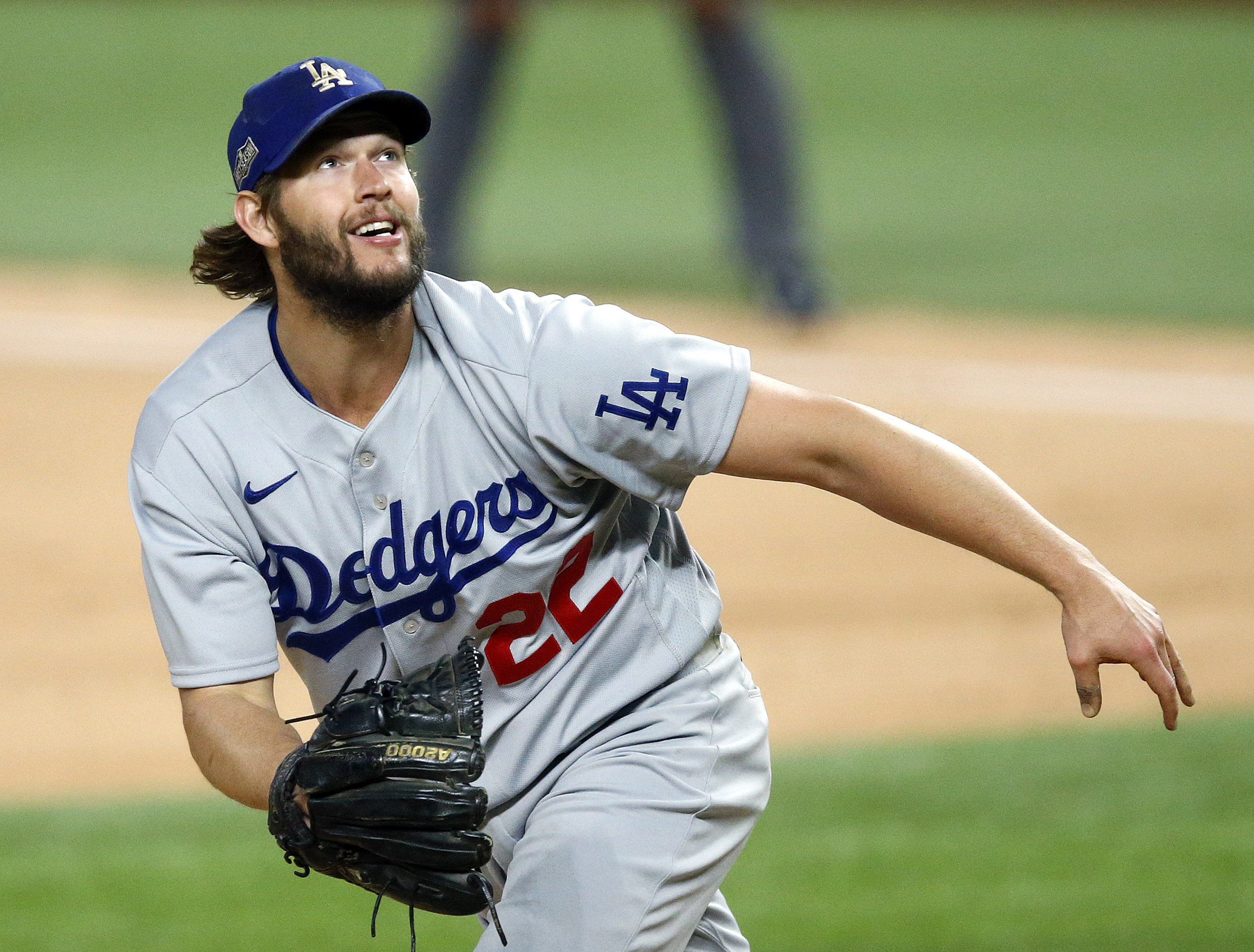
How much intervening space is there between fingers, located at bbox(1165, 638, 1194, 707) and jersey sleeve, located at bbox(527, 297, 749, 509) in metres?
0.70

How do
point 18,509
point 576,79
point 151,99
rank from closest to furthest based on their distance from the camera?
point 18,509, point 151,99, point 576,79

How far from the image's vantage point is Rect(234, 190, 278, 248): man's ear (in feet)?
8.72

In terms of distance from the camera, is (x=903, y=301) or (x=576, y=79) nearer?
(x=903, y=301)

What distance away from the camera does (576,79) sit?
59.9 feet

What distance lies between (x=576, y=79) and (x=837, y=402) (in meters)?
16.2

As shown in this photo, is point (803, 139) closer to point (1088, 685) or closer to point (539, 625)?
point (539, 625)

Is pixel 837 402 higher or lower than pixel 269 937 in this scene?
higher

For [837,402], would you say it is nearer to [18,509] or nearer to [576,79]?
[18,509]

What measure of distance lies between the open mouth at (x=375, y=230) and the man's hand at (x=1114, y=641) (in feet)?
3.65

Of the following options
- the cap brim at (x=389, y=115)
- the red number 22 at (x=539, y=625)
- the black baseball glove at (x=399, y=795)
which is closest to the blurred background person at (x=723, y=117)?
the cap brim at (x=389, y=115)

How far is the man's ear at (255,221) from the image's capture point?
266 centimetres

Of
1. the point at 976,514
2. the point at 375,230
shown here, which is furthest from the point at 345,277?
the point at 976,514

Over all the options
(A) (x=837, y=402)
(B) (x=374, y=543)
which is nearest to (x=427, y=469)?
(B) (x=374, y=543)

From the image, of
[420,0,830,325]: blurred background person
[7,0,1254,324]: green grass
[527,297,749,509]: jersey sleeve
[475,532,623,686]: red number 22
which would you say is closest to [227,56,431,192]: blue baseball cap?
[527,297,749,509]: jersey sleeve
